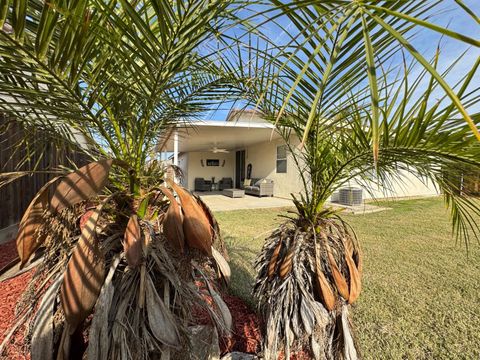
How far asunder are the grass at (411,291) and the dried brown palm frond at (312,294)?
404 millimetres

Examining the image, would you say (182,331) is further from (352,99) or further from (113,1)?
(352,99)

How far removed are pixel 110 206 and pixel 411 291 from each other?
3.89 meters

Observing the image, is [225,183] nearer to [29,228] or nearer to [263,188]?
[263,188]

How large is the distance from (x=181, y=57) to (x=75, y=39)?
1.53 ft

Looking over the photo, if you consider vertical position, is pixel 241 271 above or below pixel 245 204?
below

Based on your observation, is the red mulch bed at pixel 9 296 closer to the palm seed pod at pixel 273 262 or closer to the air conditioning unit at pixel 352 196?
the palm seed pod at pixel 273 262

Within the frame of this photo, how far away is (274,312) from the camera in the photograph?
1.97m

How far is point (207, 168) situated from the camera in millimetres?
19672

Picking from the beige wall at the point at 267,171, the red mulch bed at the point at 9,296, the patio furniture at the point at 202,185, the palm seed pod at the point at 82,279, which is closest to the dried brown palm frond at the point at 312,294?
the palm seed pod at the point at 82,279

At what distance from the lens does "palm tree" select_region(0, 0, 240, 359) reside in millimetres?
1032

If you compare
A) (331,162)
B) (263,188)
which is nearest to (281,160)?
(263,188)

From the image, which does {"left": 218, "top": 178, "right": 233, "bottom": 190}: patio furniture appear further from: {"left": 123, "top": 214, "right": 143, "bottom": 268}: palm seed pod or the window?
{"left": 123, "top": 214, "right": 143, "bottom": 268}: palm seed pod

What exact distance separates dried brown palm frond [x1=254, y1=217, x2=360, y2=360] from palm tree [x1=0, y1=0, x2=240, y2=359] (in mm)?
508

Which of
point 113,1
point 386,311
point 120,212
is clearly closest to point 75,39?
point 113,1
